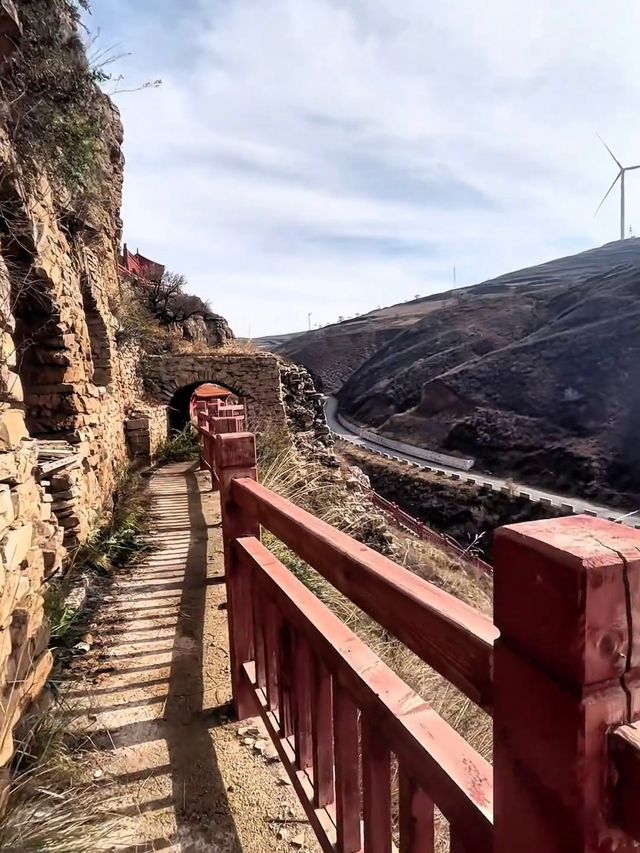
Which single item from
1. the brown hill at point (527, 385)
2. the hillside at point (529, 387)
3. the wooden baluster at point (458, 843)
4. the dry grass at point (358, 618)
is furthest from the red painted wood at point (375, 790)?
the hillside at point (529, 387)

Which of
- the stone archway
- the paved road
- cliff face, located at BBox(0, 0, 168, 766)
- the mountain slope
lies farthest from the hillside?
cliff face, located at BBox(0, 0, 168, 766)

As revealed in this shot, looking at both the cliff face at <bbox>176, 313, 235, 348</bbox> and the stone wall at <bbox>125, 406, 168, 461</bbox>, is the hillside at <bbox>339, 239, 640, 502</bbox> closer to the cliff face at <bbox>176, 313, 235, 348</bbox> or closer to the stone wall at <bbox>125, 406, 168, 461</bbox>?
the cliff face at <bbox>176, 313, 235, 348</bbox>

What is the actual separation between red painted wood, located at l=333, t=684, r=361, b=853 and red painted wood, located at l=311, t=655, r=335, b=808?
131 mm

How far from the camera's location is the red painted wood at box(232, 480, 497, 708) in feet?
2.95

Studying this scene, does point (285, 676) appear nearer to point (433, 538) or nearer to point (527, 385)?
point (433, 538)

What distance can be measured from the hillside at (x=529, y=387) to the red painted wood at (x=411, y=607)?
28.0 metres

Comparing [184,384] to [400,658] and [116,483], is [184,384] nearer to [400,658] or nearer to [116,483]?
[116,483]

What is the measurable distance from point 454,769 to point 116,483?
6718 mm

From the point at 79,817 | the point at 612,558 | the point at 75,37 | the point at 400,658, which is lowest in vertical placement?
the point at 400,658

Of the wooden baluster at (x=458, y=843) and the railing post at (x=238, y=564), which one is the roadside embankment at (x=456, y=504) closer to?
the railing post at (x=238, y=564)

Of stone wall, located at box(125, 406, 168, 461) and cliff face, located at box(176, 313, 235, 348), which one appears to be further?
cliff face, located at box(176, 313, 235, 348)

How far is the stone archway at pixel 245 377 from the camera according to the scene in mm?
12767

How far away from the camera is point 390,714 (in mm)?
1168

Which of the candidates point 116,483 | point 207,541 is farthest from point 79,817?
point 116,483
